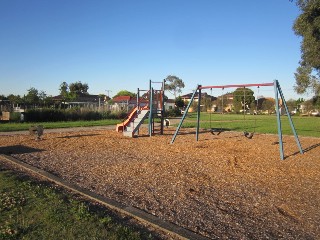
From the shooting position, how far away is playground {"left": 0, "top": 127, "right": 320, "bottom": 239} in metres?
4.70

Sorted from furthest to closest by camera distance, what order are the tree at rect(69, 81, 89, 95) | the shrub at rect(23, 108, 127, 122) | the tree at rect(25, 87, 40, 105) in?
the tree at rect(69, 81, 89, 95), the tree at rect(25, 87, 40, 105), the shrub at rect(23, 108, 127, 122)

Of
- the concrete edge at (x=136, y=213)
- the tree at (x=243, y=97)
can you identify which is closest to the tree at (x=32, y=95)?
the tree at (x=243, y=97)

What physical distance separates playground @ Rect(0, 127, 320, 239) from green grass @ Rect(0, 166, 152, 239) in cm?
81

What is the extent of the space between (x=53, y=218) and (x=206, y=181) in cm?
389

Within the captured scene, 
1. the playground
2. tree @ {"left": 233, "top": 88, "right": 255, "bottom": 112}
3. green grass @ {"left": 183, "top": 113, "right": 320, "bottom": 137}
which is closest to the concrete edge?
the playground

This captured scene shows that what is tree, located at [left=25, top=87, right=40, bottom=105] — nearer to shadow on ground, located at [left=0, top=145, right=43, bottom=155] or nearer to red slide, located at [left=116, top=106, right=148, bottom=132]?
red slide, located at [left=116, top=106, right=148, bottom=132]

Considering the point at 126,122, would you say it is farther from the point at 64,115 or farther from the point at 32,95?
the point at 32,95

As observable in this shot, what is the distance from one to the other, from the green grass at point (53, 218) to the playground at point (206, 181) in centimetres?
81

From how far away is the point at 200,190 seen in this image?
21.1ft

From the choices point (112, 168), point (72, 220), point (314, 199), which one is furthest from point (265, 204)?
point (112, 168)

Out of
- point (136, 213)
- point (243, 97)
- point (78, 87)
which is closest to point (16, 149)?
point (136, 213)

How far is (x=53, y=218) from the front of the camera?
426 centimetres

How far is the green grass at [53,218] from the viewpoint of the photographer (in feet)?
12.6

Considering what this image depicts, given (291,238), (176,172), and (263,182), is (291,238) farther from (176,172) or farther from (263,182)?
(176,172)
